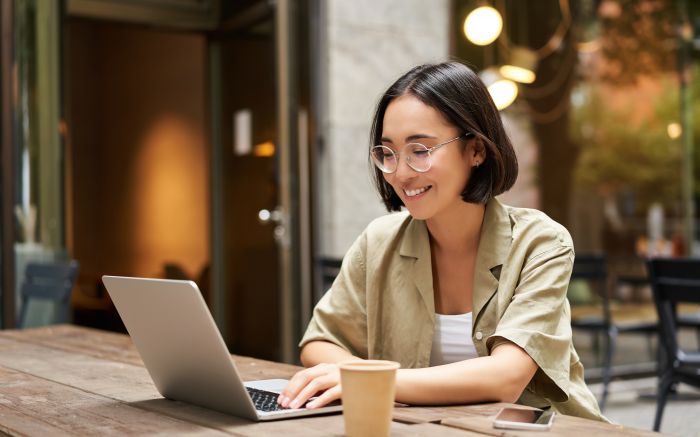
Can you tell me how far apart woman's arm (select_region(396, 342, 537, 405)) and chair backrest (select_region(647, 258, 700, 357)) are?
1931 mm

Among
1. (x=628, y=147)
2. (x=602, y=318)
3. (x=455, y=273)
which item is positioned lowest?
(x=602, y=318)

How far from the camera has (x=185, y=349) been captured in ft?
4.50

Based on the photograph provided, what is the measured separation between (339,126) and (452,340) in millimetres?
3132

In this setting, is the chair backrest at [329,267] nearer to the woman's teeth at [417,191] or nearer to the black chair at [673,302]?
the black chair at [673,302]

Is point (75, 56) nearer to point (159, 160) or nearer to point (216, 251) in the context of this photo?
point (159, 160)

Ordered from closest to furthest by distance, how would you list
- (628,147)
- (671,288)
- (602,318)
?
(671,288)
(602,318)
(628,147)

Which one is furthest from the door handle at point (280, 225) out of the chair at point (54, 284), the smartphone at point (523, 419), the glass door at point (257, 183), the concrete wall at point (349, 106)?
the smartphone at point (523, 419)

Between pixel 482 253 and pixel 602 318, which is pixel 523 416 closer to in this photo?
pixel 482 253

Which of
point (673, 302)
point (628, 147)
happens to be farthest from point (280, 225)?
point (628, 147)

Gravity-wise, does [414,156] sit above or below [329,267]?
above

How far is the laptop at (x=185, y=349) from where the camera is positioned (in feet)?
4.22

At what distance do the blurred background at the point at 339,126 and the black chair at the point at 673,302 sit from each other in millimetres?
1350

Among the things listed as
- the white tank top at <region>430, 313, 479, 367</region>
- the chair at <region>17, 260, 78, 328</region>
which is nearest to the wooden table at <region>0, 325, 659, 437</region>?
the white tank top at <region>430, 313, 479, 367</region>

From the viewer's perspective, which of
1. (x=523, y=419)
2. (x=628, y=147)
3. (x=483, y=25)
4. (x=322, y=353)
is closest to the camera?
(x=523, y=419)
